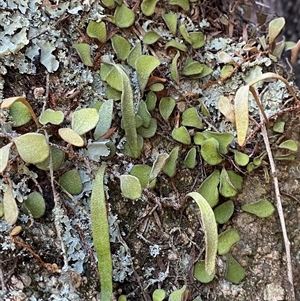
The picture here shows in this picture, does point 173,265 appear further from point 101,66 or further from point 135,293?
point 101,66

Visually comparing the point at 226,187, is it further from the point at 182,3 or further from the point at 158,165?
the point at 182,3

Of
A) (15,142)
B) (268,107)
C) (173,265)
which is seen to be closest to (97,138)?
(15,142)

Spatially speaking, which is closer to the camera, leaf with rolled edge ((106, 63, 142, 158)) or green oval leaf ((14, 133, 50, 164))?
green oval leaf ((14, 133, 50, 164))

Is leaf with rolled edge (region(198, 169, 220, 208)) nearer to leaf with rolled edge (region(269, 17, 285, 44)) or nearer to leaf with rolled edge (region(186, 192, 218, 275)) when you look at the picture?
leaf with rolled edge (region(186, 192, 218, 275))

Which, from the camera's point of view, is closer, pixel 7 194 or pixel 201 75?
pixel 7 194

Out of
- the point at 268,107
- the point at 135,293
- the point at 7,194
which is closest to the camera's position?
the point at 7,194

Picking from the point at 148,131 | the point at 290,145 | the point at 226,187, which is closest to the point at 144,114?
the point at 148,131

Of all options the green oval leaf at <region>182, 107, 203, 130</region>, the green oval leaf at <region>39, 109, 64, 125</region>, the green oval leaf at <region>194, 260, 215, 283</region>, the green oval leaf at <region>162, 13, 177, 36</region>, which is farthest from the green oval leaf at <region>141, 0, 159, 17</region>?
the green oval leaf at <region>194, 260, 215, 283</region>
